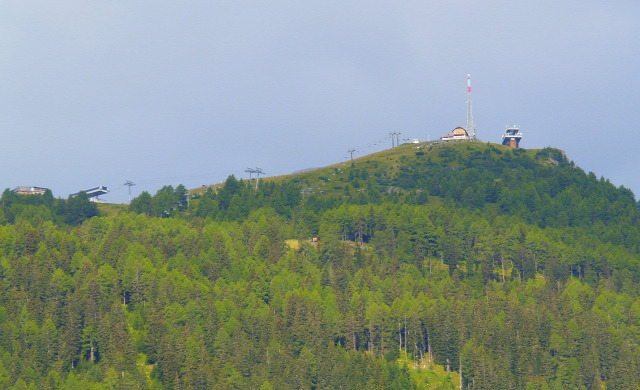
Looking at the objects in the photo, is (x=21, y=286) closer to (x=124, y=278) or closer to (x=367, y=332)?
(x=124, y=278)

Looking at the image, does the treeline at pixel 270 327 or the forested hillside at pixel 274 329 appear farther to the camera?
the treeline at pixel 270 327

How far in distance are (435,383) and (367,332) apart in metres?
15.4

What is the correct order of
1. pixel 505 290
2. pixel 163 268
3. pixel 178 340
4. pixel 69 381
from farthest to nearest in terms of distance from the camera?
pixel 505 290, pixel 163 268, pixel 178 340, pixel 69 381

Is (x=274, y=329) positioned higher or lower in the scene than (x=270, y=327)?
lower

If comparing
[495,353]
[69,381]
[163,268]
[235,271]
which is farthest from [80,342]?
[495,353]

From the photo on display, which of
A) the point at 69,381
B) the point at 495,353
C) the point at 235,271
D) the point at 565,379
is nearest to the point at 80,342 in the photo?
the point at 69,381

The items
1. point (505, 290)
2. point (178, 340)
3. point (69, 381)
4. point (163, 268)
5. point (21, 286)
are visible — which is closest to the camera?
point (69, 381)

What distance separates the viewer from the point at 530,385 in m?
161

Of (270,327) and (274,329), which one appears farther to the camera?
(270,327)

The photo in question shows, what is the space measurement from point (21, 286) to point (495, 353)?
7297cm

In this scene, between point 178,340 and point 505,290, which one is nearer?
point 178,340

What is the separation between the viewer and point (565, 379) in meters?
166

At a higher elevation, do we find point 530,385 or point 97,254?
point 97,254

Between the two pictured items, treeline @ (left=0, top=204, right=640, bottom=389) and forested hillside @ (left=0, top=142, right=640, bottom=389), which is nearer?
forested hillside @ (left=0, top=142, right=640, bottom=389)
